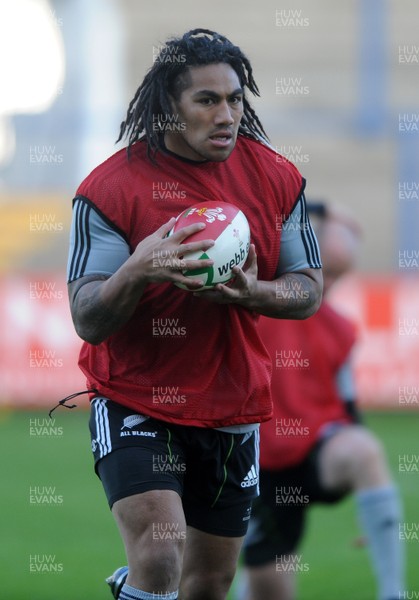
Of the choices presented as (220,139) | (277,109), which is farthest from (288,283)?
(277,109)

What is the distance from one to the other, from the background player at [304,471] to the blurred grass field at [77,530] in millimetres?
758

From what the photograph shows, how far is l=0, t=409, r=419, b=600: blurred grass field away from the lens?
6762 mm

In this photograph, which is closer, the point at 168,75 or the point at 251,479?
the point at 168,75

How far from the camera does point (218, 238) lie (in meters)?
4.05

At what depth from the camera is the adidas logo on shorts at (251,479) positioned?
4.53 metres

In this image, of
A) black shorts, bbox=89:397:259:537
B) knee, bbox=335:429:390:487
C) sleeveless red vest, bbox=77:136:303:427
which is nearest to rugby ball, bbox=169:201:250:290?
sleeveless red vest, bbox=77:136:303:427

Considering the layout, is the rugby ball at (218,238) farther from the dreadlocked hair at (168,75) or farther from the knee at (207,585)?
the knee at (207,585)

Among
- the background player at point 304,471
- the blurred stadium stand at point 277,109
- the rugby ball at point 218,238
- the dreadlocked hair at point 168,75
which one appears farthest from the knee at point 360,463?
the blurred stadium stand at point 277,109

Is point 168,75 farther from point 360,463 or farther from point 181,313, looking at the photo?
point 360,463

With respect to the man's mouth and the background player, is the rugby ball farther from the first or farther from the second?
the background player

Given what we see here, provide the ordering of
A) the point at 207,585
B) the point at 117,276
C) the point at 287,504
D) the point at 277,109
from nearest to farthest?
1. the point at 117,276
2. the point at 207,585
3. the point at 287,504
4. the point at 277,109

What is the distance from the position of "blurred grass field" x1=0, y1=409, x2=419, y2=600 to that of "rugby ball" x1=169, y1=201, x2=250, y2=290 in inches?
116

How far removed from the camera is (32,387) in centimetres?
1471

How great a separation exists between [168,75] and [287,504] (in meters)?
2.39
